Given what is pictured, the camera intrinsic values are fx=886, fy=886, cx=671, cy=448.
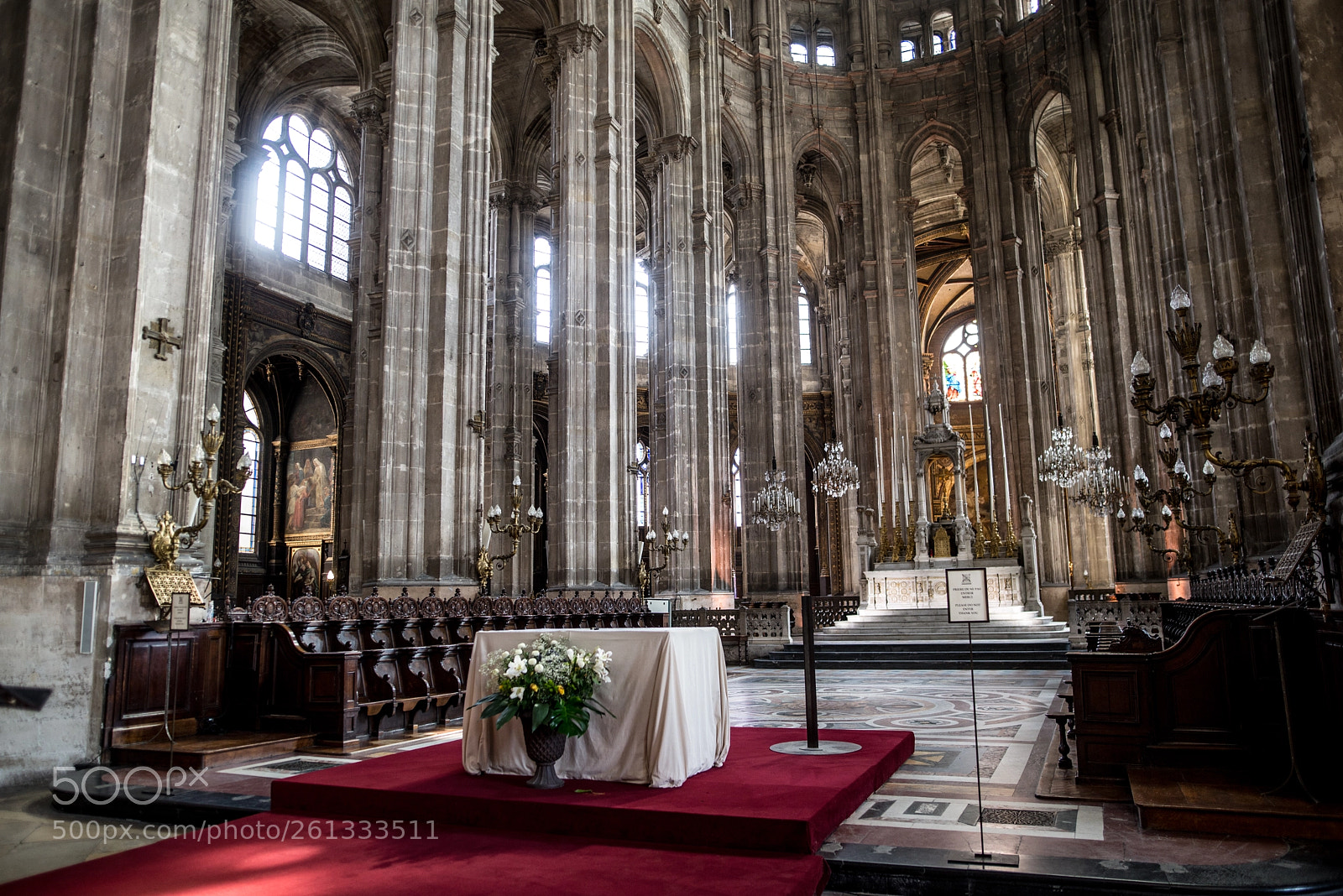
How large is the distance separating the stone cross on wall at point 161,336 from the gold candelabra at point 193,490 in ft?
2.63

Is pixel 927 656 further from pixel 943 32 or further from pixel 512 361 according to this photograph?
pixel 943 32

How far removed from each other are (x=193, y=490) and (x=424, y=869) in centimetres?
553

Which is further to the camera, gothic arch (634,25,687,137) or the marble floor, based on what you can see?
gothic arch (634,25,687,137)

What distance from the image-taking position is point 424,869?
4.21m

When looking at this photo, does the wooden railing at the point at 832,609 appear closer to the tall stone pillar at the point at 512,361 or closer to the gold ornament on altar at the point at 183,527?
the tall stone pillar at the point at 512,361

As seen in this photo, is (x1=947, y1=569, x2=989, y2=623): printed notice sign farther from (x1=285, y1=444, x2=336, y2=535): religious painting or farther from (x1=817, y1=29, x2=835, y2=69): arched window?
(x1=817, y1=29, x2=835, y2=69): arched window

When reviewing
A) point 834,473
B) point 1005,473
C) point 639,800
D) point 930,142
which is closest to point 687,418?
point 834,473

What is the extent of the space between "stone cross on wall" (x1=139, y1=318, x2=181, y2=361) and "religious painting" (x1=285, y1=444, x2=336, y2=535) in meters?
18.1

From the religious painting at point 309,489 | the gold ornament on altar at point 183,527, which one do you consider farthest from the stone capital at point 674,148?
the gold ornament on altar at point 183,527

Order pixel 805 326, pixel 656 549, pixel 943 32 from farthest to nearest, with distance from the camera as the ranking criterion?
1. pixel 805 326
2. pixel 943 32
3. pixel 656 549

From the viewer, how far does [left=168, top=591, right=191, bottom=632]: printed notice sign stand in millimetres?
7395

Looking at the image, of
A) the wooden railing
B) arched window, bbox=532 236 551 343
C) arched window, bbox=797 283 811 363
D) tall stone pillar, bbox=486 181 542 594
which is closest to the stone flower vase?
the wooden railing

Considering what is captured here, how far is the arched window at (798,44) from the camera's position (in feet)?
96.5

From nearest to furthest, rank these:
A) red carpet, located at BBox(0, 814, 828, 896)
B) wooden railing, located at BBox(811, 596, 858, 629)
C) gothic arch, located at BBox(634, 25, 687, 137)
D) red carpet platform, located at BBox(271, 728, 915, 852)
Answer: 1. red carpet, located at BBox(0, 814, 828, 896)
2. red carpet platform, located at BBox(271, 728, 915, 852)
3. wooden railing, located at BBox(811, 596, 858, 629)
4. gothic arch, located at BBox(634, 25, 687, 137)
